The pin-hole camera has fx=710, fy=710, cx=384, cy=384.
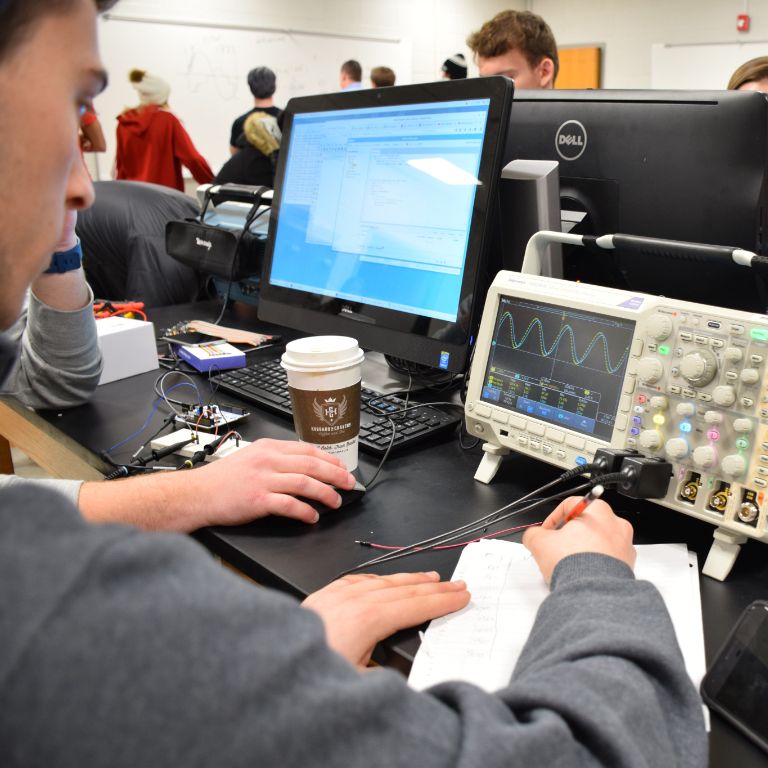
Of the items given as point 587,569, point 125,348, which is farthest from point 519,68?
point 587,569

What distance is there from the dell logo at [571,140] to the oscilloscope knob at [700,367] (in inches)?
20.7

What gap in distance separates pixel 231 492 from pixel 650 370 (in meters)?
0.47

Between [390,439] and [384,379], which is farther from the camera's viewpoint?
[384,379]

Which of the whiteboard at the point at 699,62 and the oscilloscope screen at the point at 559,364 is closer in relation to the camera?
the oscilloscope screen at the point at 559,364

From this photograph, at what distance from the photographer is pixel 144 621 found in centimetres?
34

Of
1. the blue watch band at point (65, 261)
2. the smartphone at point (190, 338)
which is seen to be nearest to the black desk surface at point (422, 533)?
the blue watch band at point (65, 261)

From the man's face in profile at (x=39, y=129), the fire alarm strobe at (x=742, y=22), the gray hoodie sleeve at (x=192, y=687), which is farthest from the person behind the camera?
the fire alarm strobe at (x=742, y=22)

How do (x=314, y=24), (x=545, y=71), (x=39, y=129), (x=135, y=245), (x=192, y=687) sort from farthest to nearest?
1. (x=314, y=24)
2. (x=545, y=71)
3. (x=135, y=245)
4. (x=39, y=129)
5. (x=192, y=687)

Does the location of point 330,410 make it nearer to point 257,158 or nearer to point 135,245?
point 135,245

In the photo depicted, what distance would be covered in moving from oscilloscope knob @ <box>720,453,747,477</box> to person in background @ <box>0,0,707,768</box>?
0.73 ft

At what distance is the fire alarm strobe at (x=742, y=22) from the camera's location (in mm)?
5324

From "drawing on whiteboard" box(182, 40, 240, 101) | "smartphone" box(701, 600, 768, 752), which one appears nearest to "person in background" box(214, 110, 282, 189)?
"drawing on whiteboard" box(182, 40, 240, 101)

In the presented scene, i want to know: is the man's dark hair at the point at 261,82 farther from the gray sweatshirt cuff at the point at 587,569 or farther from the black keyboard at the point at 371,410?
the gray sweatshirt cuff at the point at 587,569

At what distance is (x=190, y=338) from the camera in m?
1.54
